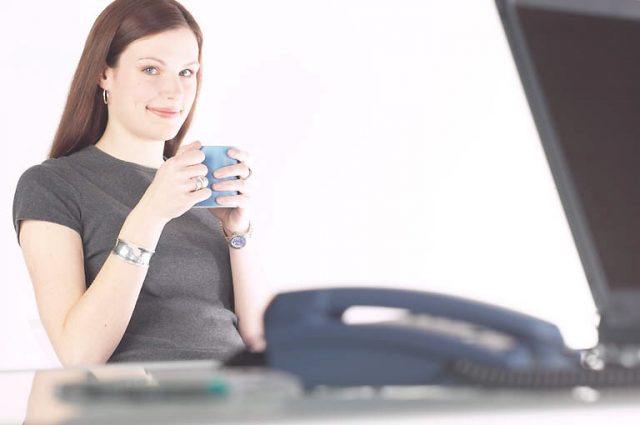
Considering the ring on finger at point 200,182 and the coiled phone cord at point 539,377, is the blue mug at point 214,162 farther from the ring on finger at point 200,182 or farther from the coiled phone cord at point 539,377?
the coiled phone cord at point 539,377

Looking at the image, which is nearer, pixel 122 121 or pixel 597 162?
pixel 597 162

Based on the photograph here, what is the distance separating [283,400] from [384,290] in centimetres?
17

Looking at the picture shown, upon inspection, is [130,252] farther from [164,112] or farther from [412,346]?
[412,346]

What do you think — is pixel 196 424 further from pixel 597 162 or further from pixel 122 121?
pixel 122 121

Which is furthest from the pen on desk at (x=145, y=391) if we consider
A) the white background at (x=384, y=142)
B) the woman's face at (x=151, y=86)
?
the white background at (x=384, y=142)

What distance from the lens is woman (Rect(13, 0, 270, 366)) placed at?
1.44 meters

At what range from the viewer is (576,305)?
3.93 meters

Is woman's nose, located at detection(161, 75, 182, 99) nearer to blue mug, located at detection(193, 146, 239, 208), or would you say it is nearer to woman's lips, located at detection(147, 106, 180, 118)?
woman's lips, located at detection(147, 106, 180, 118)

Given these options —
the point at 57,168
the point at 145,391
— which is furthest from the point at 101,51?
the point at 145,391

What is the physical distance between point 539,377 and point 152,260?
43.6 inches

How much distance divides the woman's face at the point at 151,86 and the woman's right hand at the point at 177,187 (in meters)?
0.34

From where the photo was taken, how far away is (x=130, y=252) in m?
1.44

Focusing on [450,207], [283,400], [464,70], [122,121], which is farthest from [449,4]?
[283,400]

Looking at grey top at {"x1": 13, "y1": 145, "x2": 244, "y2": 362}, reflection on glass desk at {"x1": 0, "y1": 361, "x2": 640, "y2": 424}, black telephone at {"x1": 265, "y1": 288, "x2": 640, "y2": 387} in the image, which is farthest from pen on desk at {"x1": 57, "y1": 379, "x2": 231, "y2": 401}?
grey top at {"x1": 13, "y1": 145, "x2": 244, "y2": 362}
